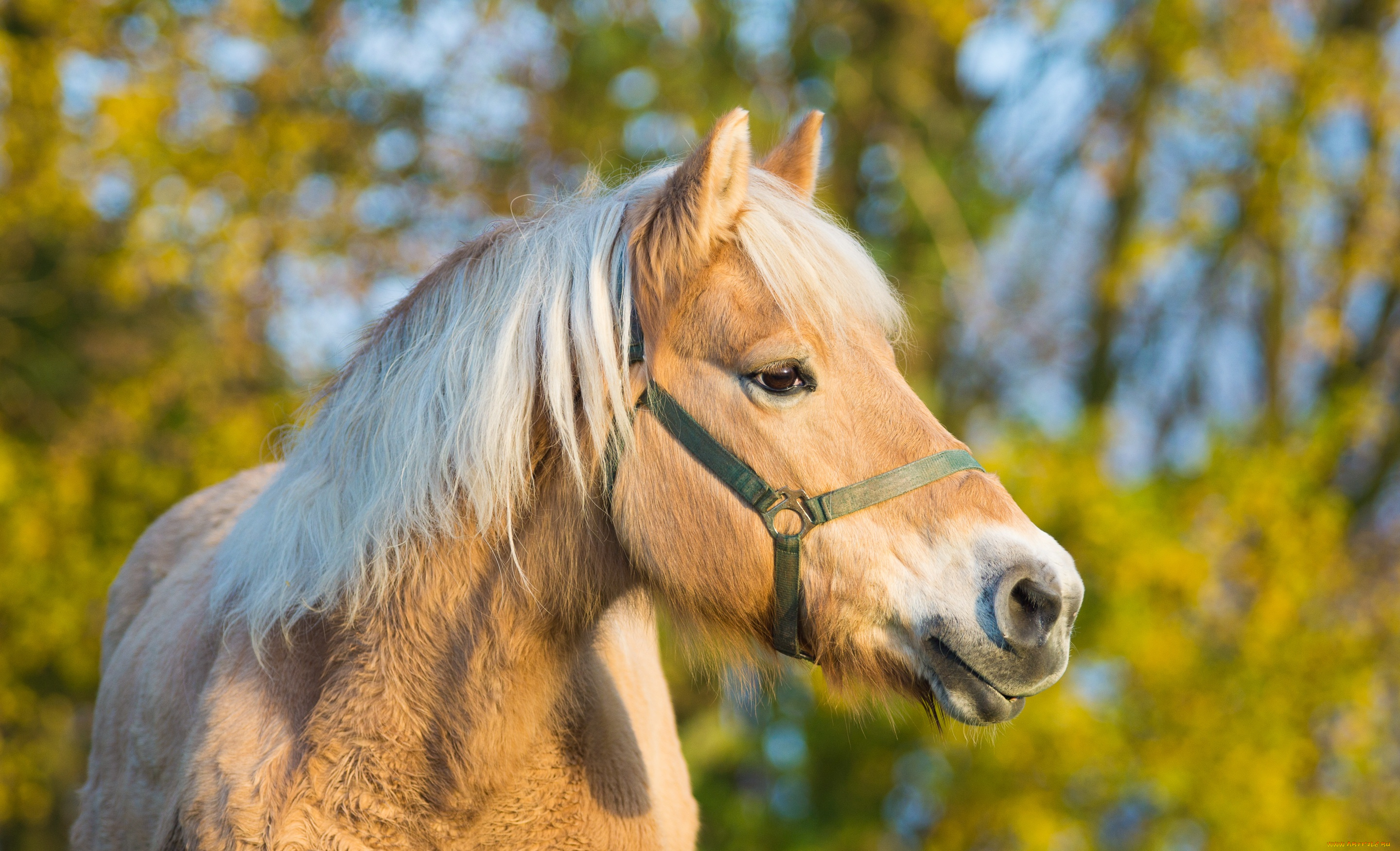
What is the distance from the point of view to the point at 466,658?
7.31 ft

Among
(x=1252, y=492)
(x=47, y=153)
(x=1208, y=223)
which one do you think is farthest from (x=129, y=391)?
(x=1208, y=223)

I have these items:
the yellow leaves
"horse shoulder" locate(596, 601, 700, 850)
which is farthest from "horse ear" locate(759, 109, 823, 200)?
the yellow leaves

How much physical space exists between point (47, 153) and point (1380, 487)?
43.6 feet

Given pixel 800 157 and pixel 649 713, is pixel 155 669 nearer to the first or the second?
pixel 649 713

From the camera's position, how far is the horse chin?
2041 millimetres

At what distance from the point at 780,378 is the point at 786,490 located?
0.25 meters

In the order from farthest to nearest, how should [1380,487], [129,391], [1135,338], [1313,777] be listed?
[1135,338], [1380,487], [1313,777], [129,391]

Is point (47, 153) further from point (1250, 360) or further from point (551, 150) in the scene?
point (1250, 360)

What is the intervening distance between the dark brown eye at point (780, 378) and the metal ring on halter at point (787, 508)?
23 cm

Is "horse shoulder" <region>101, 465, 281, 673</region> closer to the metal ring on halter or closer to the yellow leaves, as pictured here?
the metal ring on halter

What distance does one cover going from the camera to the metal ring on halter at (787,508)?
84.0 inches

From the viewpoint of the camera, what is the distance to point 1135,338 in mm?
12922

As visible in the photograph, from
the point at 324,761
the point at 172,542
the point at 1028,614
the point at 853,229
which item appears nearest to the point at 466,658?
the point at 324,761

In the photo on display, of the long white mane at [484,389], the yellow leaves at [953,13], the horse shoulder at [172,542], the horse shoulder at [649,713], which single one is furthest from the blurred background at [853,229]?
the long white mane at [484,389]
